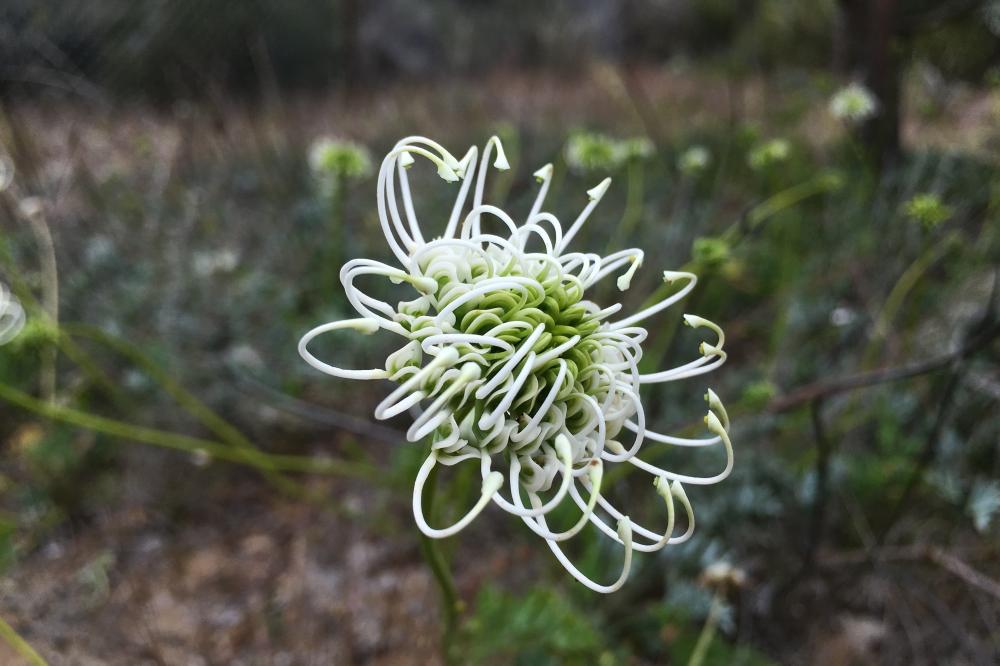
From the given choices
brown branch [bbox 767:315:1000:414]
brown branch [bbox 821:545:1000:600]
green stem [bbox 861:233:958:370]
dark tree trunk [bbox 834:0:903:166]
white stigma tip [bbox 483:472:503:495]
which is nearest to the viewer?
white stigma tip [bbox 483:472:503:495]

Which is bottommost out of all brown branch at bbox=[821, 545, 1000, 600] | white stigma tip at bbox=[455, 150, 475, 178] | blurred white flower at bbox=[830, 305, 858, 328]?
brown branch at bbox=[821, 545, 1000, 600]

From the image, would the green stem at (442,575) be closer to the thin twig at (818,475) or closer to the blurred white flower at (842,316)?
the thin twig at (818,475)

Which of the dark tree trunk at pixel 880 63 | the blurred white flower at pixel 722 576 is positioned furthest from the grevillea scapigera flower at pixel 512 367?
the dark tree trunk at pixel 880 63

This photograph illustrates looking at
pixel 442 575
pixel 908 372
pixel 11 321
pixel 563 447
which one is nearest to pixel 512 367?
pixel 563 447

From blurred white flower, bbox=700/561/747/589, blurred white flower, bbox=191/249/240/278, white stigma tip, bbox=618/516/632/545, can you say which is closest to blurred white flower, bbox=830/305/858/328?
blurred white flower, bbox=700/561/747/589

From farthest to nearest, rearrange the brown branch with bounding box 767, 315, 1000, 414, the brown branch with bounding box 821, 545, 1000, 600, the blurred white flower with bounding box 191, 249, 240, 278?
the blurred white flower with bounding box 191, 249, 240, 278 < the brown branch with bounding box 821, 545, 1000, 600 < the brown branch with bounding box 767, 315, 1000, 414

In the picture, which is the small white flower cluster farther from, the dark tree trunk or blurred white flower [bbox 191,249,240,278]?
the dark tree trunk
